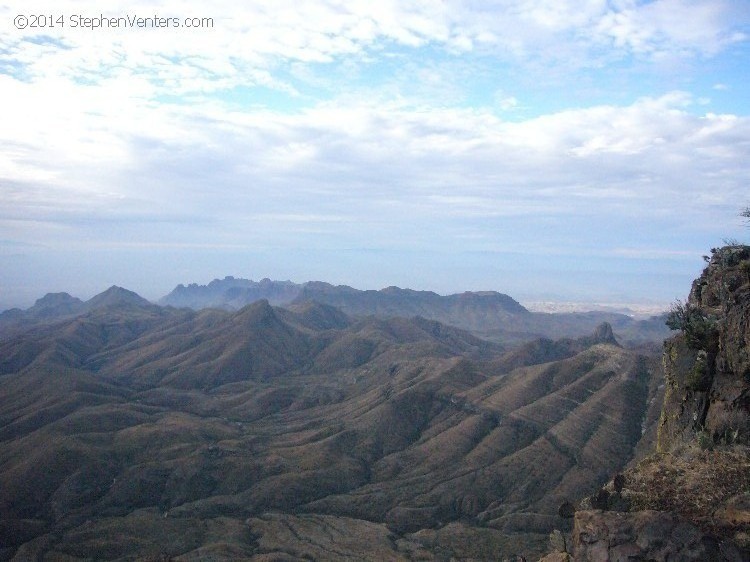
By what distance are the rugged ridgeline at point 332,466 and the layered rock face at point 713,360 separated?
5441cm

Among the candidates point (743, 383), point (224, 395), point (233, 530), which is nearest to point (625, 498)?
point (743, 383)

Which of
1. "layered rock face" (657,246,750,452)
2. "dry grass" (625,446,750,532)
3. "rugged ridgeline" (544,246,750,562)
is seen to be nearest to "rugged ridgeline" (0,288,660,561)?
"layered rock face" (657,246,750,452)

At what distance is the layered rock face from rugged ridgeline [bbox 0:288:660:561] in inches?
2142

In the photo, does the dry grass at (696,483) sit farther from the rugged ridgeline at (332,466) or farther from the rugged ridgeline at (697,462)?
the rugged ridgeline at (332,466)

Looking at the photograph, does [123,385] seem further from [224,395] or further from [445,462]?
[445,462]

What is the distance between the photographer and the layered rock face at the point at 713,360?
25.9 meters

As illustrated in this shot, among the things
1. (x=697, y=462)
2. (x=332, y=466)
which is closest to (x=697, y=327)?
(x=697, y=462)

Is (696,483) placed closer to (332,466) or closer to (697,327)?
(697,327)

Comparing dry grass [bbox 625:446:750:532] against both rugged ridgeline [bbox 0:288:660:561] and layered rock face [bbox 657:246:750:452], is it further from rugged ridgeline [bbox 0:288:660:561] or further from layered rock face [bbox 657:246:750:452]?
rugged ridgeline [bbox 0:288:660:561]

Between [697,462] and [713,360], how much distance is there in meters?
7.34

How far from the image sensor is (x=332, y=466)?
113188mm

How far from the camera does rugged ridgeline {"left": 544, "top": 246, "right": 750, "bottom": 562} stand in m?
18.4

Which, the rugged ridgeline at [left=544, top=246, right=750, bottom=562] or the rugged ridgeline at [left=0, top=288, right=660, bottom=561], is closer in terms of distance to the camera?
the rugged ridgeline at [left=544, top=246, right=750, bottom=562]

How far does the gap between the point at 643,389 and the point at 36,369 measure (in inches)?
6904
